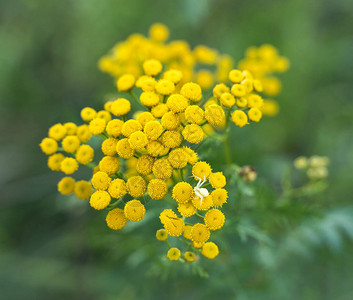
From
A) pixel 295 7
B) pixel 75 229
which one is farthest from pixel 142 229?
pixel 295 7

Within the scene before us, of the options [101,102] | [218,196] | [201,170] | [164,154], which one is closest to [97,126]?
[164,154]

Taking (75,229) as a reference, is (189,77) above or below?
above

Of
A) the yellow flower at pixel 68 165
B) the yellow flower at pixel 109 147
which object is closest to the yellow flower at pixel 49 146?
the yellow flower at pixel 68 165

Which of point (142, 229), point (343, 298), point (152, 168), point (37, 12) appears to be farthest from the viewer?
point (37, 12)

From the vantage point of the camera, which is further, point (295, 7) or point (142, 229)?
point (295, 7)

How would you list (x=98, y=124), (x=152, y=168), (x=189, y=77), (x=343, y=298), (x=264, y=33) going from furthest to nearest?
(x=264, y=33) < (x=343, y=298) < (x=189, y=77) < (x=98, y=124) < (x=152, y=168)

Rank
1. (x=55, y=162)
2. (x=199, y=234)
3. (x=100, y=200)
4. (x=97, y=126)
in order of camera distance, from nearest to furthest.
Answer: (x=199, y=234), (x=100, y=200), (x=97, y=126), (x=55, y=162)

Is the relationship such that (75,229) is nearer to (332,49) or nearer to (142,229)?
(142,229)

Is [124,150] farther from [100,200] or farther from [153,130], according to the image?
[100,200]
